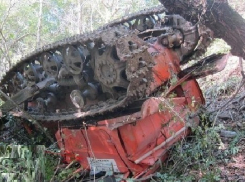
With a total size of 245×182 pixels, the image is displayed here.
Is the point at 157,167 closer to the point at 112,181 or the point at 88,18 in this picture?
the point at 112,181

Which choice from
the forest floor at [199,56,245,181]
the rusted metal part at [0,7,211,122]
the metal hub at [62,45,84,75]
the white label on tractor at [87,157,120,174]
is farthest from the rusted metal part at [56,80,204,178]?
the metal hub at [62,45,84,75]

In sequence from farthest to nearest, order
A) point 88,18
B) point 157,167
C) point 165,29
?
point 88,18 → point 165,29 → point 157,167

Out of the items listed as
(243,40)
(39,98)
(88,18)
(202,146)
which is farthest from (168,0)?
(88,18)

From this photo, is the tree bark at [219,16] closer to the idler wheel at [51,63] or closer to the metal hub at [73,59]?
the metal hub at [73,59]

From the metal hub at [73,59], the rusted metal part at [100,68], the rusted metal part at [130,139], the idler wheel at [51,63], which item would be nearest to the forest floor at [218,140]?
the rusted metal part at [130,139]

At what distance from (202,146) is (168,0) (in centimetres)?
214

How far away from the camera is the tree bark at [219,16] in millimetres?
3941


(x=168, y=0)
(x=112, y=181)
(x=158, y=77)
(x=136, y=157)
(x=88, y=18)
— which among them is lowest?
(x=112, y=181)

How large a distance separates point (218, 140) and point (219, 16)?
1995mm

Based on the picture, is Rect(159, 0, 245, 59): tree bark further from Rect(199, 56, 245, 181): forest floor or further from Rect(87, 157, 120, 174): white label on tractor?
Rect(87, 157, 120, 174): white label on tractor

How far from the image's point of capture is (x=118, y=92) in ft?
15.1

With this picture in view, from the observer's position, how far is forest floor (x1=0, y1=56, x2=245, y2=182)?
4.39 m

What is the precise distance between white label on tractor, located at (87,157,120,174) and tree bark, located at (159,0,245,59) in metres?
2.29

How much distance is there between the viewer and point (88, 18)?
22.4 metres
